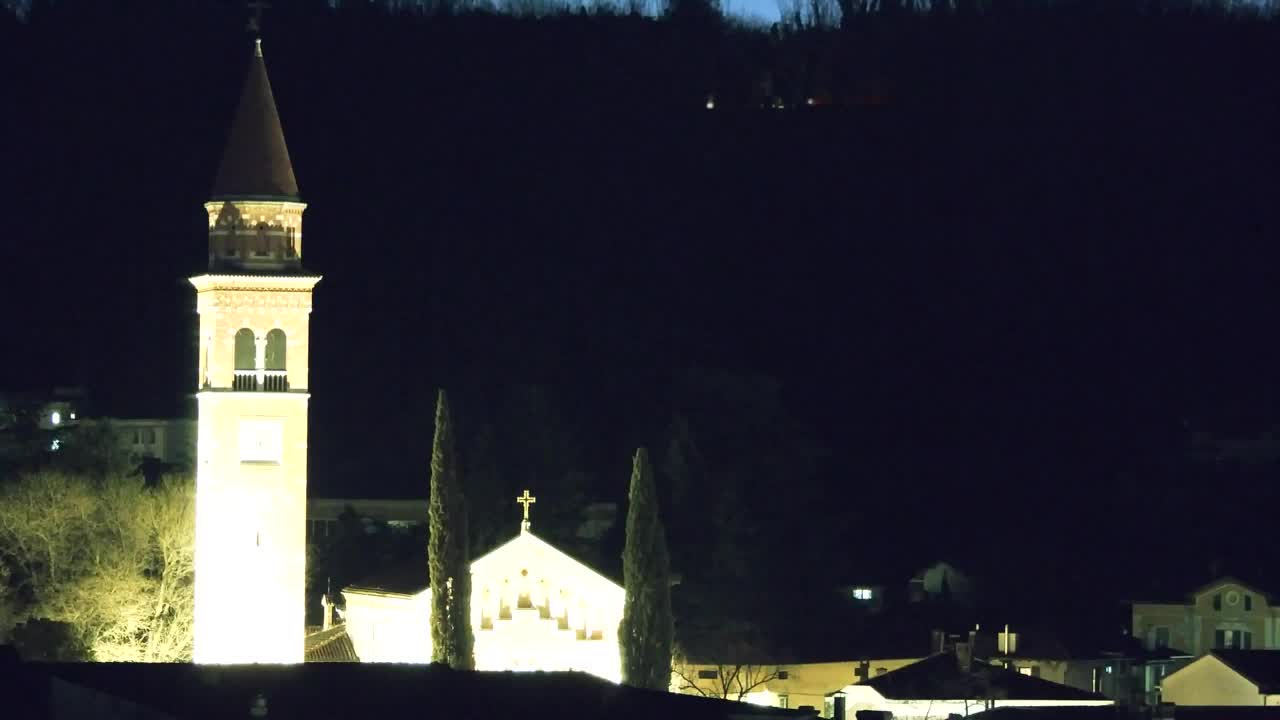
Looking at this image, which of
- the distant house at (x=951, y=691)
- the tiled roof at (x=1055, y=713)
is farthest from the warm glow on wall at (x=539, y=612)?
the tiled roof at (x=1055, y=713)

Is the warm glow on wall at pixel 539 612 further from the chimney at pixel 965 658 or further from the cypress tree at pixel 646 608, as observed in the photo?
the chimney at pixel 965 658

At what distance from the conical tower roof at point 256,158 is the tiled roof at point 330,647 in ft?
30.9

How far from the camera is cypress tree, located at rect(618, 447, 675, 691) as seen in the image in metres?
67.6

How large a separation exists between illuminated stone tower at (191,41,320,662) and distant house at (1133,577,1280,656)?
31350 mm

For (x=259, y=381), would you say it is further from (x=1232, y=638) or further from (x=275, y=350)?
(x=1232, y=638)

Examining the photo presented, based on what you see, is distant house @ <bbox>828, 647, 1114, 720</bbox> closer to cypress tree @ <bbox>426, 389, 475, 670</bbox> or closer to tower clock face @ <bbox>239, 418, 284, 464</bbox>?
cypress tree @ <bbox>426, 389, 475, 670</bbox>

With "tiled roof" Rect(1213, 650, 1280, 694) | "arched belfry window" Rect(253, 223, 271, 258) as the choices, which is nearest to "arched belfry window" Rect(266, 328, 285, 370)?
"arched belfry window" Rect(253, 223, 271, 258)

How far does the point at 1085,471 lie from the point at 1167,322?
73.6ft

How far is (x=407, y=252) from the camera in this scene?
148 meters

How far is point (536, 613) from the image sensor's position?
69.2 metres

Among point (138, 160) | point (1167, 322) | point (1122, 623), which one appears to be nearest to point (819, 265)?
point (1167, 322)

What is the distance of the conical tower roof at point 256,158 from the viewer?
223 feet

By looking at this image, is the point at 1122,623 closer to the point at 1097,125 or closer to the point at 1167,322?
the point at 1167,322

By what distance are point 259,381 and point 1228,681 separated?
70.0ft
